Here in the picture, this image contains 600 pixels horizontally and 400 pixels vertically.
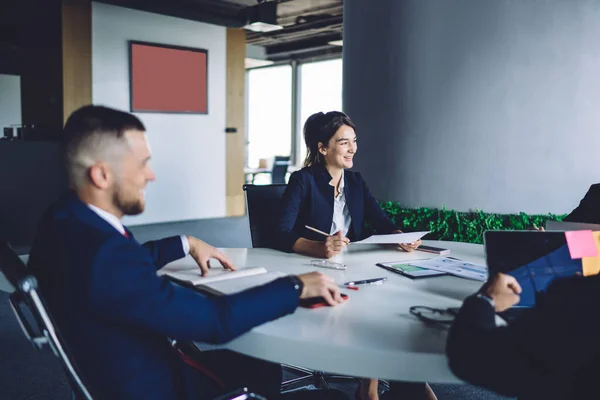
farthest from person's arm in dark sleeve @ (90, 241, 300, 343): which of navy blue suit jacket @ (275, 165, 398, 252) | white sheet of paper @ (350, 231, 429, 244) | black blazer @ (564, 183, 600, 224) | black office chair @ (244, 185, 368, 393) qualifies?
black blazer @ (564, 183, 600, 224)

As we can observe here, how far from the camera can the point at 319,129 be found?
288 cm

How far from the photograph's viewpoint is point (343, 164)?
285cm

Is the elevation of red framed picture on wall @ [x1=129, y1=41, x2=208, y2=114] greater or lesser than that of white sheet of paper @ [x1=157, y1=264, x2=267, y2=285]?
greater

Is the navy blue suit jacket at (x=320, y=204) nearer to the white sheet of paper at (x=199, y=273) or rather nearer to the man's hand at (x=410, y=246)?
the man's hand at (x=410, y=246)

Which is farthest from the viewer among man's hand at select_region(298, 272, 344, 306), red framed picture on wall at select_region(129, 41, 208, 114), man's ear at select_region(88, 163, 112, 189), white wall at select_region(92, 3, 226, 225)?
red framed picture on wall at select_region(129, 41, 208, 114)

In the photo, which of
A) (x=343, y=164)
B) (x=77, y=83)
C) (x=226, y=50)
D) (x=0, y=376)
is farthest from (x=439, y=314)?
(x=226, y=50)

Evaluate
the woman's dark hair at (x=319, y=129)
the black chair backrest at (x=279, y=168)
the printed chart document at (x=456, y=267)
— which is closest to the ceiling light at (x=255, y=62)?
the black chair backrest at (x=279, y=168)

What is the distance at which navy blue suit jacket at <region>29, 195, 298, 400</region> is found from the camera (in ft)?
3.52

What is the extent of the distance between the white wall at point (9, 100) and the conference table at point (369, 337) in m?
14.2

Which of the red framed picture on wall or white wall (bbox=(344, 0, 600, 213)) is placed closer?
white wall (bbox=(344, 0, 600, 213))

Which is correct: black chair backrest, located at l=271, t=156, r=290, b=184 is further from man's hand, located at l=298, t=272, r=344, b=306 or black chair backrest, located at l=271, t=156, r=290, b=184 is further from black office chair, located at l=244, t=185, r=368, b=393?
man's hand, located at l=298, t=272, r=344, b=306

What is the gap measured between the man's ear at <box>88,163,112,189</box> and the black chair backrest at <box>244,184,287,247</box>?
1.54 metres

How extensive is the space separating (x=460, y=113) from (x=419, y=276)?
2.39 metres

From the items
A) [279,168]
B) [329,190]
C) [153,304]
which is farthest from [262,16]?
[153,304]
